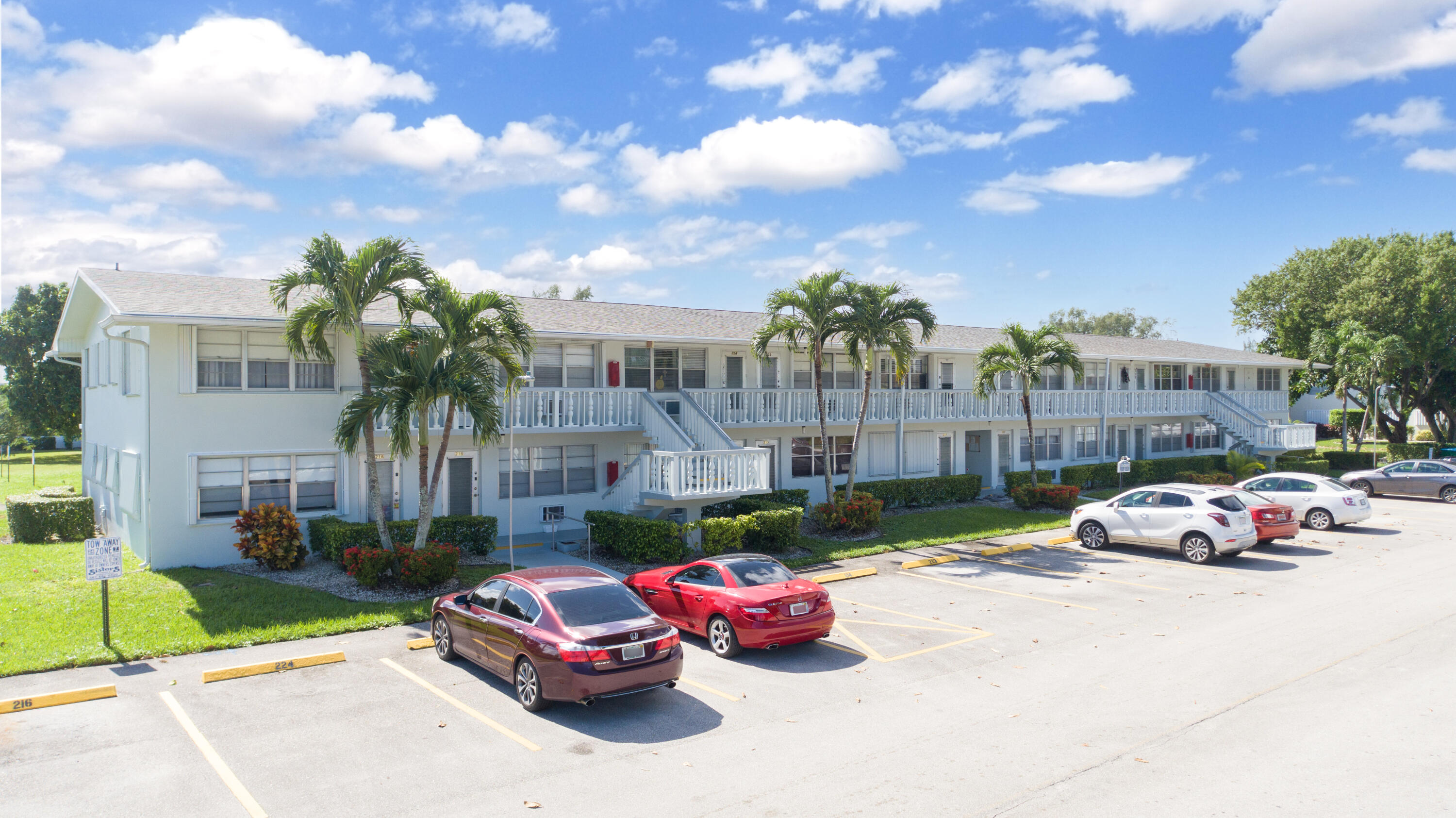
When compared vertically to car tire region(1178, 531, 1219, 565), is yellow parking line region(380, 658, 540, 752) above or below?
below

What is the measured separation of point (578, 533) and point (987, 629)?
11.2 meters

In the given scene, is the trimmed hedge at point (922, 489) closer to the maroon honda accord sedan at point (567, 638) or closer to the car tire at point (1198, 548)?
the car tire at point (1198, 548)

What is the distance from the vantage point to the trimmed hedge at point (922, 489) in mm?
25266

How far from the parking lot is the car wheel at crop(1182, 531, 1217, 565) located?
4.08 meters

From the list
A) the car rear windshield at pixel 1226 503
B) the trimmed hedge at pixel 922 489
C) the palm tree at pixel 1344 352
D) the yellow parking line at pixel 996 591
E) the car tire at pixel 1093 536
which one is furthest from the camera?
the palm tree at pixel 1344 352

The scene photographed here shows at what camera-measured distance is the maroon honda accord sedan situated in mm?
8961

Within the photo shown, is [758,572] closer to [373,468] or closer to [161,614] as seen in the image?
[373,468]

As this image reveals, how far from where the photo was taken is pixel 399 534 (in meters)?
16.7

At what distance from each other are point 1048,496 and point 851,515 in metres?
8.38

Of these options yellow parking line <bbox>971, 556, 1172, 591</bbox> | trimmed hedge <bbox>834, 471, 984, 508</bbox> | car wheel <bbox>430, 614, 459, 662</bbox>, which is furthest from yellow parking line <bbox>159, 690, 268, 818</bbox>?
trimmed hedge <bbox>834, 471, 984, 508</bbox>

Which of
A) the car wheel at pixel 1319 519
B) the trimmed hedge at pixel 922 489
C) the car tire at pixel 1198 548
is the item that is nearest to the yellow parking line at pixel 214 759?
the trimmed hedge at pixel 922 489

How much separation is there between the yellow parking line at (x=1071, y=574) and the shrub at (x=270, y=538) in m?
14.7

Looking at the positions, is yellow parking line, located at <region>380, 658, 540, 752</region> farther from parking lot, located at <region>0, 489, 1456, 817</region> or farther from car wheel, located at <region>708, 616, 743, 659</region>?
car wheel, located at <region>708, 616, 743, 659</region>

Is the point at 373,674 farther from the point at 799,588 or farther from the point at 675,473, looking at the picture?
the point at 675,473
